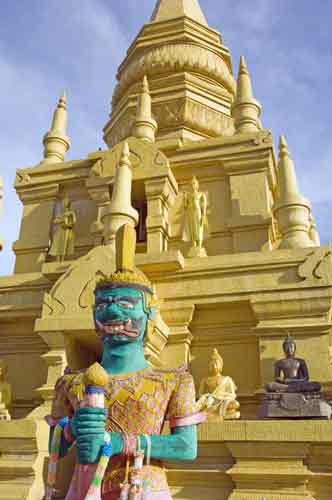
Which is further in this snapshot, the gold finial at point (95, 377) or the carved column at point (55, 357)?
the carved column at point (55, 357)

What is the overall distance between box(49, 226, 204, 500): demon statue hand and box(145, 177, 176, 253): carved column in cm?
731

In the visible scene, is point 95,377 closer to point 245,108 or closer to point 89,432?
point 89,432

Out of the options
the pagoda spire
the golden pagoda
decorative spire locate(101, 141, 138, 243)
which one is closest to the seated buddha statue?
the golden pagoda

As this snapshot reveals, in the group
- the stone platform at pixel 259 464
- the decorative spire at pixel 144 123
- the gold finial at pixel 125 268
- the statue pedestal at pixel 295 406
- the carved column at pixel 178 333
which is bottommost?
the stone platform at pixel 259 464

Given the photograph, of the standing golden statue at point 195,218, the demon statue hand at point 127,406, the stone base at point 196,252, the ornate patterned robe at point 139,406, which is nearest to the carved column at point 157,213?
the standing golden statue at point 195,218

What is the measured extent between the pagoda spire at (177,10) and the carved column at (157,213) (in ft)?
31.0

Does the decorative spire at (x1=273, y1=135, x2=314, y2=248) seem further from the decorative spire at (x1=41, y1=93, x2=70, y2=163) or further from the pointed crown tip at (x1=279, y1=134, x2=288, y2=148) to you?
the decorative spire at (x1=41, y1=93, x2=70, y2=163)

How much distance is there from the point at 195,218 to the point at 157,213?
90 cm

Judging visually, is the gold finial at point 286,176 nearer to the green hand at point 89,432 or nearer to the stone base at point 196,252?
the stone base at point 196,252

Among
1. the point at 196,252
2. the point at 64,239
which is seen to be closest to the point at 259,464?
the point at 196,252

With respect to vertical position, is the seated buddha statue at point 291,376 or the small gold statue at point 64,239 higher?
the small gold statue at point 64,239

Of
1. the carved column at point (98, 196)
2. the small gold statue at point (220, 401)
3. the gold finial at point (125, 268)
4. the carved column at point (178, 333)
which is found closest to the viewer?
the gold finial at point (125, 268)

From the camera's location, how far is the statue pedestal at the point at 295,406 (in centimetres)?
613

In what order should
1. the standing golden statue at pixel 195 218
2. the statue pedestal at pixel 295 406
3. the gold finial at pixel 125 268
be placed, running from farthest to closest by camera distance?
the standing golden statue at pixel 195 218 < the statue pedestal at pixel 295 406 < the gold finial at pixel 125 268
